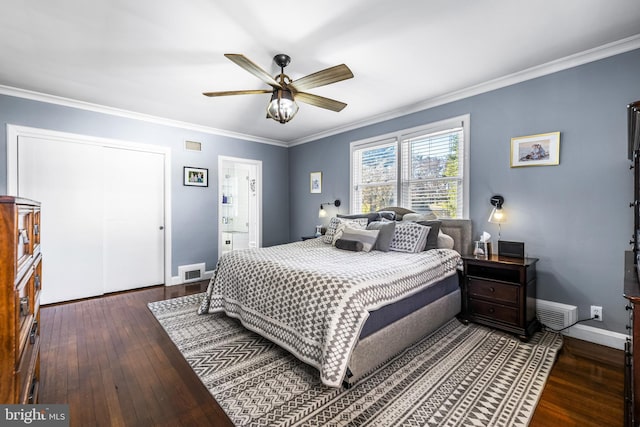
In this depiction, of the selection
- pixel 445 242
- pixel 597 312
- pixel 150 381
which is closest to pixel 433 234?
pixel 445 242

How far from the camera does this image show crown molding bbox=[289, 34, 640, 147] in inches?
92.5

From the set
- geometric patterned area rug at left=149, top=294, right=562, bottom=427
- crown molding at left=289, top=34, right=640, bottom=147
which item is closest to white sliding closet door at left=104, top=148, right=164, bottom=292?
geometric patterned area rug at left=149, top=294, right=562, bottom=427

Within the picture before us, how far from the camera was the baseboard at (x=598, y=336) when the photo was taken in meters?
2.35

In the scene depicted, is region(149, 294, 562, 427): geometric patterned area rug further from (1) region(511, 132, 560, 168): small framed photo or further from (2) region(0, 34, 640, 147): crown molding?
(2) region(0, 34, 640, 147): crown molding

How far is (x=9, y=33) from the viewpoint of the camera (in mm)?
2186

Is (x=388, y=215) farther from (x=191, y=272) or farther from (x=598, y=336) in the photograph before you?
(x=191, y=272)

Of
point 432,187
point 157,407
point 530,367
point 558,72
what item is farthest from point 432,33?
point 157,407

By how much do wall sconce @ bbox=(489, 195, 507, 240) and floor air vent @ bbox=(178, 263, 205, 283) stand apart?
430 cm

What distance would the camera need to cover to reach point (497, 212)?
2977 millimetres

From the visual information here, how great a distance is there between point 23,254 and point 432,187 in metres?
3.68

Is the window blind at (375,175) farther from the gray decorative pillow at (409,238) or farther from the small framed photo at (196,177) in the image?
the small framed photo at (196,177)

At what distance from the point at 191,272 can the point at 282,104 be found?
11.1ft

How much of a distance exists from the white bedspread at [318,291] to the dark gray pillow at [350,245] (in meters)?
0.09

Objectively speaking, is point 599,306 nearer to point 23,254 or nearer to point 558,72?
point 558,72
